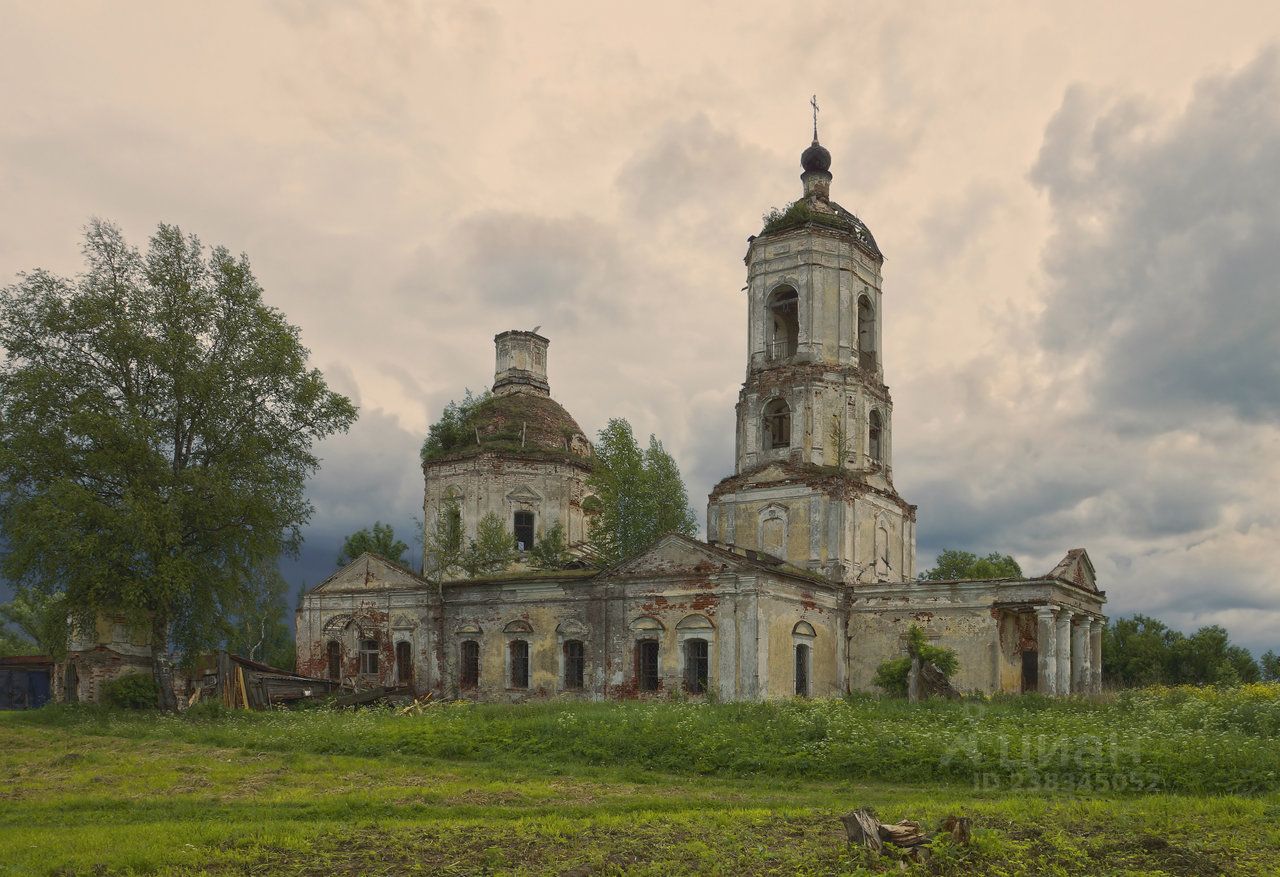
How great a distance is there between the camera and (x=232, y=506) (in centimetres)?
2680

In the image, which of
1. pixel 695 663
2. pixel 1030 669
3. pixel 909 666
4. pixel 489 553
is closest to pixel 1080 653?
pixel 1030 669

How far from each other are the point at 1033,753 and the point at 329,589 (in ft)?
81.1

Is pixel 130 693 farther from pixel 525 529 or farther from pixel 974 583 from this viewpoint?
pixel 974 583

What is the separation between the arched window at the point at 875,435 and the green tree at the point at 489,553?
11880 millimetres

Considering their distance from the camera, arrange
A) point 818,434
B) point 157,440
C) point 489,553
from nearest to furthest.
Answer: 1. point 157,440
2. point 818,434
3. point 489,553

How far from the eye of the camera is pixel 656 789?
15.6 metres

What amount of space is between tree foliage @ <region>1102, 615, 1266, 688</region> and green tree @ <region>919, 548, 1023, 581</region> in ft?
17.6

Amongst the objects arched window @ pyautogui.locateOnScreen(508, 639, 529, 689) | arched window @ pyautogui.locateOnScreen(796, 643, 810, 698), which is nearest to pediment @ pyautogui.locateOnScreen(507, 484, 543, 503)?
arched window @ pyautogui.locateOnScreen(508, 639, 529, 689)

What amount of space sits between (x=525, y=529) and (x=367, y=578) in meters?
6.20

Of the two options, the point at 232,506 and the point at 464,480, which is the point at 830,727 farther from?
the point at 464,480

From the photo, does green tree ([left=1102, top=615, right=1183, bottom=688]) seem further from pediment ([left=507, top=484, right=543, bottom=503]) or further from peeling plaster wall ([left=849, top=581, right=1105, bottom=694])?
pediment ([left=507, top=484, right=543, bottom=503])

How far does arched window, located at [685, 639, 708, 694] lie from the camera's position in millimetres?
28578

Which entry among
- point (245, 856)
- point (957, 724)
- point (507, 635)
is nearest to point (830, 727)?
point (957, 724)

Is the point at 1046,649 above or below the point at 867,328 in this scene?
below
